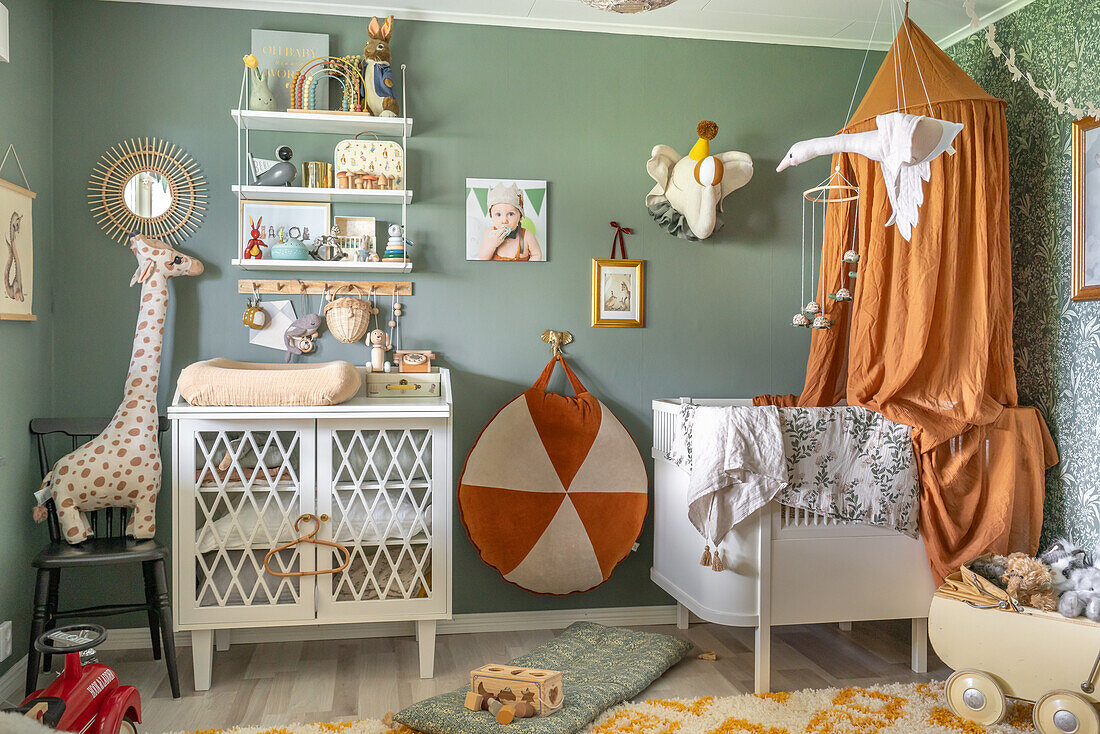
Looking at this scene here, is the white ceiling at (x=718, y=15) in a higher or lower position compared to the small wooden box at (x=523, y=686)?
higher

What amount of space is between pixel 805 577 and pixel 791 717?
1.48ft

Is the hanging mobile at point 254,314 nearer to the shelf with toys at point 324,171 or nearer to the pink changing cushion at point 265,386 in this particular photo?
the shelf with toys at point 324,171

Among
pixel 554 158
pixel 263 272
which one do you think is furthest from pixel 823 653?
pixel 263 272

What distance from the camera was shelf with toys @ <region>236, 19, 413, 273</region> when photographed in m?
3.00

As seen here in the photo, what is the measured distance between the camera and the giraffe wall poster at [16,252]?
8.35 ft

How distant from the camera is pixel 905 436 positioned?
2.73 metres

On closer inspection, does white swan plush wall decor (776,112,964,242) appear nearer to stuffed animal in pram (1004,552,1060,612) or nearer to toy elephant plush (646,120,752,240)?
toy elephant plush (646,120,752,240)

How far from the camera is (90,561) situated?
2.54 m

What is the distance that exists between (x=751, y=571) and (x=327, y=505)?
1.42 meters

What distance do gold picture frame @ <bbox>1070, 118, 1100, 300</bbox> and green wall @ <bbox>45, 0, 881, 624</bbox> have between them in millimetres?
1032

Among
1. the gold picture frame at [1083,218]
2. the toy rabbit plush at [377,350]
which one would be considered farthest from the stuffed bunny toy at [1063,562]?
the toy rabbit plush at [377,350]

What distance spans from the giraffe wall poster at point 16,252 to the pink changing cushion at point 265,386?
580mm

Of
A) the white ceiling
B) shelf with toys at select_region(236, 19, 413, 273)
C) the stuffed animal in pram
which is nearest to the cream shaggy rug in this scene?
the stuffed animal in pram

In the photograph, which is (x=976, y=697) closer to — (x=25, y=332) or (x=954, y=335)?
(x=954, y=335)
